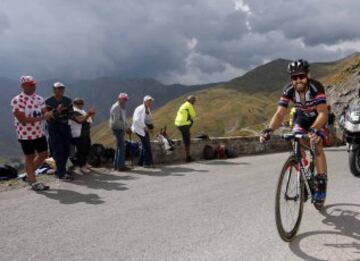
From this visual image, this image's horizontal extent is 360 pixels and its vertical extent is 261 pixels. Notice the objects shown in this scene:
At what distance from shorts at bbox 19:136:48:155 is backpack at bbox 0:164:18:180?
189cm

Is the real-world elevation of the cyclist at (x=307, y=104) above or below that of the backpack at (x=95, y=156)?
Answer: above

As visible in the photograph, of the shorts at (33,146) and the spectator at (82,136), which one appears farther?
the spectator at (82,136)

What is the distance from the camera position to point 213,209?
24.3 ft

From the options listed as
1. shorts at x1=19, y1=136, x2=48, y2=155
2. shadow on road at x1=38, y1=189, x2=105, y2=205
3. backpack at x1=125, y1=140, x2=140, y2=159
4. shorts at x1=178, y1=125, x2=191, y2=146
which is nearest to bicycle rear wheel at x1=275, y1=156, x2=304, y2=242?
shadow on road at x1=38, y1=189, x2=105, y2=205

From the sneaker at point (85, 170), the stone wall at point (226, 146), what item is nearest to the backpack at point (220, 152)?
the stone wall at point (226, 146)

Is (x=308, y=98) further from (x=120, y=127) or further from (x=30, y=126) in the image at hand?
(x=120, y=127)

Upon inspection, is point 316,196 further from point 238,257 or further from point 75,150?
point 75,150

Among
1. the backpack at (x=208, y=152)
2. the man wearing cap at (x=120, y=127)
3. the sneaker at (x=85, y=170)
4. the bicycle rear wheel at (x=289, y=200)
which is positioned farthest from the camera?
the backpack at (x=208, y=152)

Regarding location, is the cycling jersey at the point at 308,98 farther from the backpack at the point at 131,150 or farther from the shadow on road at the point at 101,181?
the backpack at the point at 131,150

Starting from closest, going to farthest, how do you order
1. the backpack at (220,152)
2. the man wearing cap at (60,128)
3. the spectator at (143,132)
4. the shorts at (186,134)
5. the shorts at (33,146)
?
the shorts at (33,146)
the man wearing cap at (60,128)
the spectator at (143,132)
the shorts at (186,134)
the backpack at (220,152)

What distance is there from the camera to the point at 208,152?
50.5 feet

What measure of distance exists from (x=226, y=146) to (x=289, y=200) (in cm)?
1065

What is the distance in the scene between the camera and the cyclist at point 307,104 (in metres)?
6.10

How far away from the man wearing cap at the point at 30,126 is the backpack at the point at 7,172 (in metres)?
1.76
